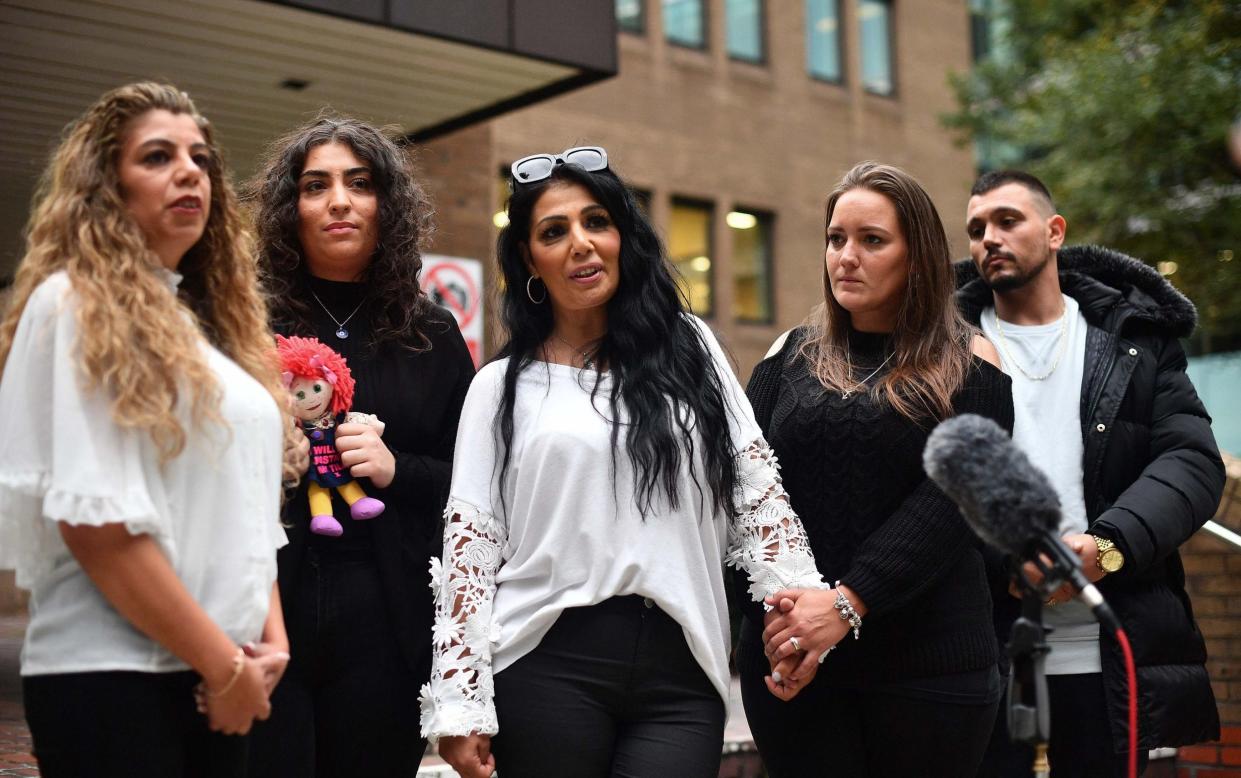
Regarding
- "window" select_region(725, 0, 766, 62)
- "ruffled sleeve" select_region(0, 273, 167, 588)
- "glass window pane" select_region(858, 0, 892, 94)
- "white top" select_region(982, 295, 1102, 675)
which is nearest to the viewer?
"ruffled sleeve" select_region(0, 273, 167, 588)

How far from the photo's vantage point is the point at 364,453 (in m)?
3.41

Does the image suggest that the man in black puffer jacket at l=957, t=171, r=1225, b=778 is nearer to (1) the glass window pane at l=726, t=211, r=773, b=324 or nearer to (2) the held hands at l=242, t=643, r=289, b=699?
(2) the held hands at l=242, t=643, r=289, b=699

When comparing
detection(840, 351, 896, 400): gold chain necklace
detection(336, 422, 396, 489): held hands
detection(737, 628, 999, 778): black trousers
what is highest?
detection(840, 351, 896, 400): gold chain necklace

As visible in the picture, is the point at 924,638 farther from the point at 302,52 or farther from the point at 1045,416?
the point at 302,52

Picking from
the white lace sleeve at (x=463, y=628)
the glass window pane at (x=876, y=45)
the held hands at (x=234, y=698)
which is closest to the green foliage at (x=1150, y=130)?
the glass window pane at (x=876, y=45)

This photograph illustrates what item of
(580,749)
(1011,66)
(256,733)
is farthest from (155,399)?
(1011,66)

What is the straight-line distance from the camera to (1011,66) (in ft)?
57.8

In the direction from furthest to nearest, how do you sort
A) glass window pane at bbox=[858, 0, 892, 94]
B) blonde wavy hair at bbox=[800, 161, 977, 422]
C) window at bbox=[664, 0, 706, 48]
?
glass window pane at bbox=[858, 0, 892, 94]
window at bbox=[664, 0, 706, 48]
blonde wavy hair at bbox=[800, 161, 977, 422]

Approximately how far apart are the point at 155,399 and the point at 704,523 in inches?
56.9

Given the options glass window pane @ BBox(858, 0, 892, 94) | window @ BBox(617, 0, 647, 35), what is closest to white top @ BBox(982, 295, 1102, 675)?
window @ BBox(617, 0, 647, 35)

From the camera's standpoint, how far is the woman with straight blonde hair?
3510mm

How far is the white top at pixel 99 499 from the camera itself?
2438 millimetres

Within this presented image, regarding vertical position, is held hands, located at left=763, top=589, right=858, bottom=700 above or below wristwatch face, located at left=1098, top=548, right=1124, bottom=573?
below

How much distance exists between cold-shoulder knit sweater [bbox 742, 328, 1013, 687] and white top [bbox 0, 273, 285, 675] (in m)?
1.56
